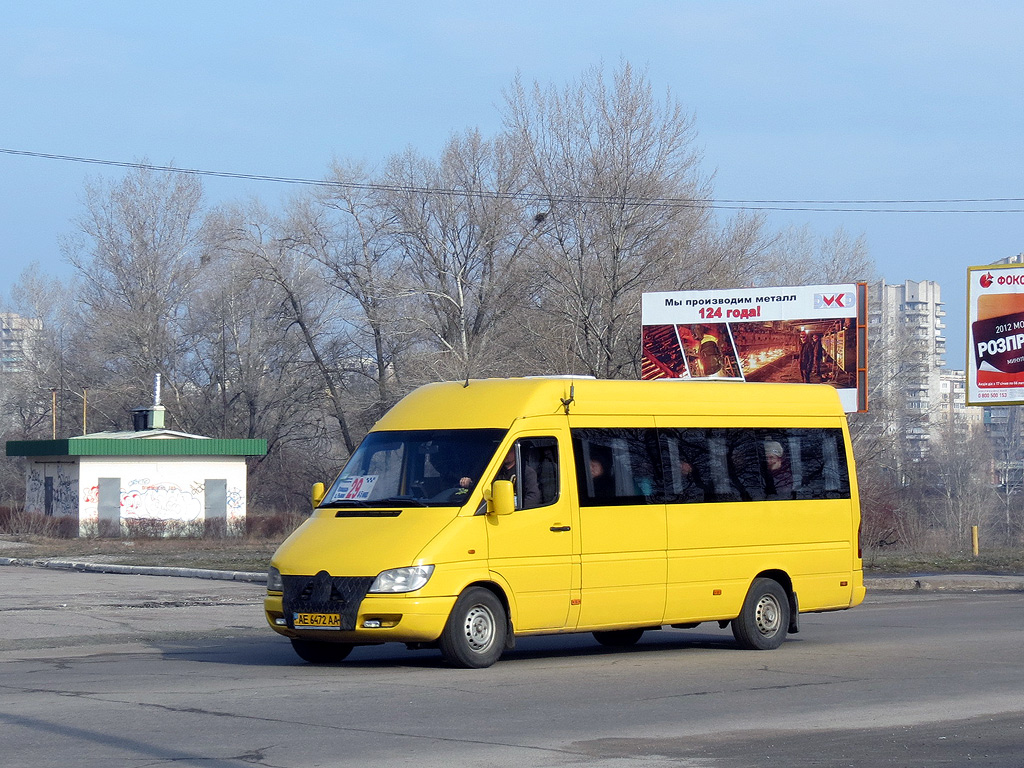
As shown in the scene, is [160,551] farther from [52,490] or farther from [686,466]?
[686,466]

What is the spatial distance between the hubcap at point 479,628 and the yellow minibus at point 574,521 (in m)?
0.02

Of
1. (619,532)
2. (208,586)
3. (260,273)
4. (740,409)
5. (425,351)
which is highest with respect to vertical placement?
(260,273)

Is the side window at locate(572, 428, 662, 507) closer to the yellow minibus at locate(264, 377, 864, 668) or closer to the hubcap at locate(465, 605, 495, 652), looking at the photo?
the yellow minibus at locate(264, 377, 864, 668)

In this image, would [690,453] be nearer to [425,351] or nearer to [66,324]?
[425,351]

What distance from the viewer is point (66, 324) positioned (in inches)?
2835

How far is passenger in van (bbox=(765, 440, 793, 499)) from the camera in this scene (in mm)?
14008

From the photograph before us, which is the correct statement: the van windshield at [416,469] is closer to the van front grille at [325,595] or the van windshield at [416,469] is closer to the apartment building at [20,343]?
the van front grille at [325,595]

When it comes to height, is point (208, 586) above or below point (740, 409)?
below

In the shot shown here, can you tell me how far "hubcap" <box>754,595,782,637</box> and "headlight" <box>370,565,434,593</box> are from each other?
13.6 ft

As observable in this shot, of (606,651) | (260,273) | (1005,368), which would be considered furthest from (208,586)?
(260,273)

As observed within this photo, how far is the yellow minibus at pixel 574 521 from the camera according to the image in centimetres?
1136

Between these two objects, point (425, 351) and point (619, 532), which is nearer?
point (619, 532)

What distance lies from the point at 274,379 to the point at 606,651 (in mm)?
50861

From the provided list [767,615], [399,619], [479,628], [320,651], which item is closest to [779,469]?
[767,615]
